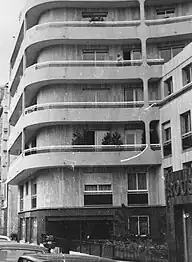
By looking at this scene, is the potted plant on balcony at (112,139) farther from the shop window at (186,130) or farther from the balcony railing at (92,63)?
the shop window at (186,130)

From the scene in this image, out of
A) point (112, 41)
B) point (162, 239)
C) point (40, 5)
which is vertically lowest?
point (162, 239)

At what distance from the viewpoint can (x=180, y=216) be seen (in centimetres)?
1744

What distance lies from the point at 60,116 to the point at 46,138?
6.89 feet

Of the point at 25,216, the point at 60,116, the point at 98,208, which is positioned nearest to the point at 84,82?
the point at 60,116

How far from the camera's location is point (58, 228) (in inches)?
1112

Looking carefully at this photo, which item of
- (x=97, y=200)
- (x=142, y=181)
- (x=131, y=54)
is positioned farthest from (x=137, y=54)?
(x=97, y=200)

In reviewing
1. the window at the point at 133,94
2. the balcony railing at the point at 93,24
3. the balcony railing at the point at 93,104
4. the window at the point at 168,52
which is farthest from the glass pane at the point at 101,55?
the window at the point at 168,52

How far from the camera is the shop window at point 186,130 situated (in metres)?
23.6

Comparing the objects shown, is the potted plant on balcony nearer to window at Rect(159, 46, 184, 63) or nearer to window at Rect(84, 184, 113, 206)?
window at Rect(84, 184, 113, 206)

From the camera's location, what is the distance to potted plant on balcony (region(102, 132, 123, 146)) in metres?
28.3

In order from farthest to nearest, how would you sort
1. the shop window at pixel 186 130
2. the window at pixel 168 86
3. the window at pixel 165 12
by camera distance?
the window at pixel 165 12 < the window at pixel 168 86 < the shop window at pixel 186 130

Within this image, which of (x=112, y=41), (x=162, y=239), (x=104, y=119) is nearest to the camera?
(x=162, y=239)

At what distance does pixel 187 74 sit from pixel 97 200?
9067 mm

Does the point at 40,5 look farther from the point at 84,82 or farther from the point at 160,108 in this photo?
the point at 160,108
